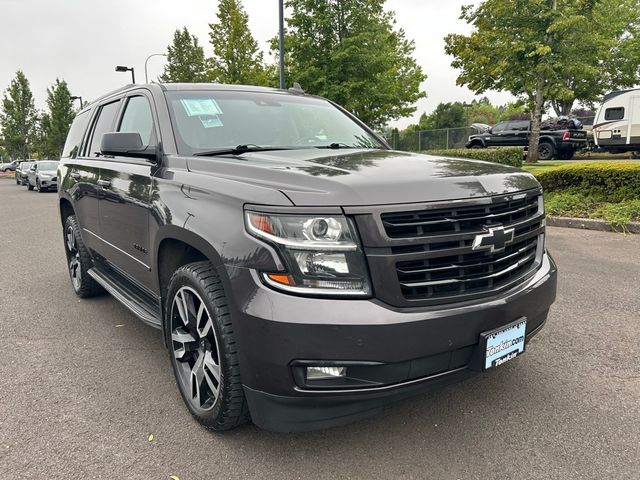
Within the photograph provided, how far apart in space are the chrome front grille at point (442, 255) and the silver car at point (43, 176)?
935 inches

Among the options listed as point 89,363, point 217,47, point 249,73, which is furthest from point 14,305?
point 217,47

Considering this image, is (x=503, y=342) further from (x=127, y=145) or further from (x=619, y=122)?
(x=619, y=122)

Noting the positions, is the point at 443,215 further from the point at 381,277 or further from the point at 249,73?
the point at 249,73

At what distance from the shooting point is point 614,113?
18.7m

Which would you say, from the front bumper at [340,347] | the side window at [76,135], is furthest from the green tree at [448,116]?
the front bumper at [340,347]

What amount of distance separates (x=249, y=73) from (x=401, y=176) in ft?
76.1

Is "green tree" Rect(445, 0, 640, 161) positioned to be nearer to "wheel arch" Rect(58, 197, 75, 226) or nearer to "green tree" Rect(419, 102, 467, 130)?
"wheel arch" Rect(58, 197, 75, 226)

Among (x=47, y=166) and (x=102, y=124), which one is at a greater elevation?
(x=102, y=124)

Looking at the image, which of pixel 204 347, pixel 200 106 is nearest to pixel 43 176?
pixel 200 106

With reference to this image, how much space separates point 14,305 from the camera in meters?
4.86

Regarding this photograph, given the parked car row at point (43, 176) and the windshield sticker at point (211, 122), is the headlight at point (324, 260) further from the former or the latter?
the parked car row at point (43, 176)

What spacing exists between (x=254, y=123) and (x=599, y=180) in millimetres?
7187

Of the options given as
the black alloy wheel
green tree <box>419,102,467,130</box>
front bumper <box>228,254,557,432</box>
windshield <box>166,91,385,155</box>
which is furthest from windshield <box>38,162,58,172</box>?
green tree <box>419,102,467,130</box>

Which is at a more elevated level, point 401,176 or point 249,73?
point 249,73
